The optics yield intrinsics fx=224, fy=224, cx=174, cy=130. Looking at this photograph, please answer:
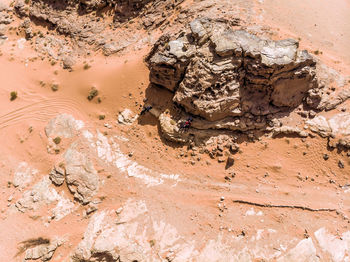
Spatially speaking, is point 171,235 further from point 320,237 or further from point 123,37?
point 123,37

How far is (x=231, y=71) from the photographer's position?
47.0ft

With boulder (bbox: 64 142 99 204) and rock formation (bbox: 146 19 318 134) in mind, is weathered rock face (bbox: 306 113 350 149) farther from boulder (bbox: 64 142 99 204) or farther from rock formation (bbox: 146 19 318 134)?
boulder (bbox: 64 142 99 204)

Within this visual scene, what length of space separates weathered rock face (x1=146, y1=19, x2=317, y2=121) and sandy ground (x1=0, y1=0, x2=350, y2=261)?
97.3 inches

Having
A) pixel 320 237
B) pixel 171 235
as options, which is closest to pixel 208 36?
pixel 171 235

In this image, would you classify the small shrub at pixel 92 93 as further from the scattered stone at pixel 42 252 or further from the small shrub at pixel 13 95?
the scattered stone at pixel 42 252

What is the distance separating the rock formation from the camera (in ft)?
45.5

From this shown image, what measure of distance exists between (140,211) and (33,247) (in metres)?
7.21

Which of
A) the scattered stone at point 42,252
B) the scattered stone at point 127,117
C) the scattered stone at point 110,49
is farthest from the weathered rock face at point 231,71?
the scattered stone at point 42,252

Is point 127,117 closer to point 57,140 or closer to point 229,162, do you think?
point 57,140

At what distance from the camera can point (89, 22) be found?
19844 mm

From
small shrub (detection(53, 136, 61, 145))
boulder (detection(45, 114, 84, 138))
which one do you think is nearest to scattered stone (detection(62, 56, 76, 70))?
boulder (detection(45, 114, 84, 138))

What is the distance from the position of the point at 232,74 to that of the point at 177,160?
6969mm

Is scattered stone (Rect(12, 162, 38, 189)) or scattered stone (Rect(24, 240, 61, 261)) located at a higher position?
scattered stone (Rect(12, 162, 38, 189))

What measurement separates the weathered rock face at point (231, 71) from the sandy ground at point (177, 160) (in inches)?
97.3
